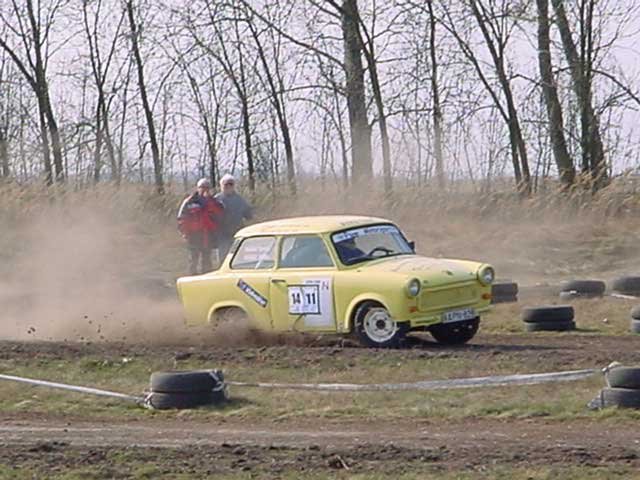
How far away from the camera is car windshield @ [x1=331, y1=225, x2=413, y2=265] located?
50.9ft

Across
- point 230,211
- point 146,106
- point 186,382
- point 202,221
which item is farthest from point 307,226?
point 146,106

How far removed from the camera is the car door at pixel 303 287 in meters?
15.3

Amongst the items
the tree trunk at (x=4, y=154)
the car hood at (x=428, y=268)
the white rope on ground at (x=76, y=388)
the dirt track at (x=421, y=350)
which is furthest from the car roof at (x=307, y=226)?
the tree trunk at (x=4, y=154)

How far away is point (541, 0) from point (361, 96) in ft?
17.0

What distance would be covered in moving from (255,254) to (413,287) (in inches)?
94.1

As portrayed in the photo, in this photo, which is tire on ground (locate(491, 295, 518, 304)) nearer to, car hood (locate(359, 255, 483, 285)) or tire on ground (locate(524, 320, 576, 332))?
tire on ground (locate(524, 320, 576, 332))

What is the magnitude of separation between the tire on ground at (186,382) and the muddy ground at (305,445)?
1.29ft

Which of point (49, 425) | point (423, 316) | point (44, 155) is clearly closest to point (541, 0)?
point (44, 155)

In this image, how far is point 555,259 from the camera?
28.4m

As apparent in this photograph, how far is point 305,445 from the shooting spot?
9.53m

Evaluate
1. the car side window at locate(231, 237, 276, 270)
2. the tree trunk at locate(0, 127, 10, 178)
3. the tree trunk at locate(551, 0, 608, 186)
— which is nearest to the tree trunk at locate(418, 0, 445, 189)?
the tree trunk at locate(551, 0, 608, 186)

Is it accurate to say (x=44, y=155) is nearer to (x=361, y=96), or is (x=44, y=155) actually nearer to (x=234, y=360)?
(x=361, y=96)

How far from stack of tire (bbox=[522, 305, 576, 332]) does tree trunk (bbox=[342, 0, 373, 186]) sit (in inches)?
639

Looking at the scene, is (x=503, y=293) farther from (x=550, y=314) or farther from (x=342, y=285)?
(x=342, y=285)
